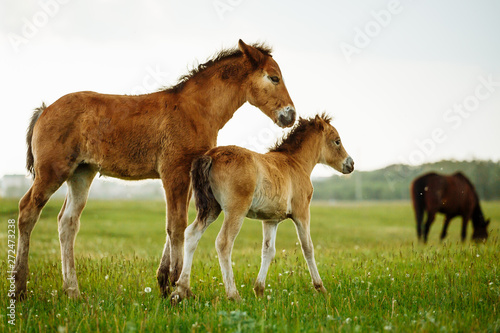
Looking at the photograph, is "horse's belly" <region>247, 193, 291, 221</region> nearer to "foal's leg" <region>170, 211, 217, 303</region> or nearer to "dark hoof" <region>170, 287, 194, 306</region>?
"foal's leg" <region>170, 211, 217, 303</region>

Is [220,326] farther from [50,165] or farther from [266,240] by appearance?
[50,165]

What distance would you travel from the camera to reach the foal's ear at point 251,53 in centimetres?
712

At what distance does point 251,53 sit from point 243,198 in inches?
91.5

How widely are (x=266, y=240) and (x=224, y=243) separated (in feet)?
3.46

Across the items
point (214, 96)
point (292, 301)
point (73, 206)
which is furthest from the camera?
point (73, 206)

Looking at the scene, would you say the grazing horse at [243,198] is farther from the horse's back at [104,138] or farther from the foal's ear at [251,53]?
the foal's ear at [251,53]

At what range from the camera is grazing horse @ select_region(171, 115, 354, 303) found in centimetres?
605

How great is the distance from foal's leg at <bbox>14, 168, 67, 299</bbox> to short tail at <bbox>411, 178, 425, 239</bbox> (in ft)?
45.2

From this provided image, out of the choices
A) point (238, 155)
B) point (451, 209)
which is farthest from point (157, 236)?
point (238, 155)

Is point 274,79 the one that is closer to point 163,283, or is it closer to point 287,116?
point 287,116

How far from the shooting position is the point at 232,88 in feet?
23.5

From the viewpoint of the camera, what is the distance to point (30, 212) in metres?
6.73

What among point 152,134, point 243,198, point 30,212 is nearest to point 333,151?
point 243,198

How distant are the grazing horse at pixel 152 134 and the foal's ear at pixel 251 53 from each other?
0.05 ft
